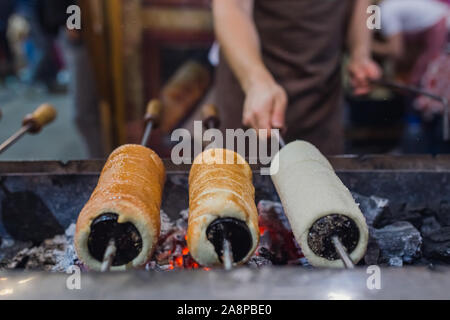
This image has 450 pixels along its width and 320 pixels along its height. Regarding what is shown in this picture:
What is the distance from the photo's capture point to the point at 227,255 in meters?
1.03

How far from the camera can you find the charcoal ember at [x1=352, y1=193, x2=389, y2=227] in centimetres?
163

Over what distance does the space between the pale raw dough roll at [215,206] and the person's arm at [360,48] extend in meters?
1.88

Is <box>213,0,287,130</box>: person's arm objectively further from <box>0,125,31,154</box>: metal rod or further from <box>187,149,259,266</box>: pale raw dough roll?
<box>0,125,31,154</box>: metal rod

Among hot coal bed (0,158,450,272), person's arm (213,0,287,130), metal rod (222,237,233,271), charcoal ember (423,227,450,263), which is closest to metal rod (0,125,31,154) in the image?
hot coal bed (0,158,450,272)

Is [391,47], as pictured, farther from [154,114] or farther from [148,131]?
[148,131]

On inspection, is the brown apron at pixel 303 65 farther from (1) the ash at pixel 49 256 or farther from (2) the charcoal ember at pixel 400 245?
(1) the ash at pixel 49 256

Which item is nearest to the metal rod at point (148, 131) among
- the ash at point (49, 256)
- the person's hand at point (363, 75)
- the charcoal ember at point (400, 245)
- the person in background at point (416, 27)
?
the ash at point (49, 256)

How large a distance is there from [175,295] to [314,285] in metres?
0.31

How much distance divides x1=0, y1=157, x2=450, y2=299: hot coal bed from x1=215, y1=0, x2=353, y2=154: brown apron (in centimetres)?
118

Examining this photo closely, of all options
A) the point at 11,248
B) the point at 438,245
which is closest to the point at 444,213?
the point at 438,245

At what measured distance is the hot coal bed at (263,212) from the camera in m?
1.54

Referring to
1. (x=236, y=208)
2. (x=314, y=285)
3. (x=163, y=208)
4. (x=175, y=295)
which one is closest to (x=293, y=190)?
(x=236, y=208)

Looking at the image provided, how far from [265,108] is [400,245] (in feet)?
2.71
